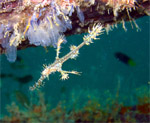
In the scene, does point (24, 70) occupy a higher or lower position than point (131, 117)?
lower

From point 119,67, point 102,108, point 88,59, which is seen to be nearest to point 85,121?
point 102,108

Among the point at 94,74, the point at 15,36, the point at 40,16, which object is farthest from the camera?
the point at 94,74

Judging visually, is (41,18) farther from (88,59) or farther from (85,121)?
(88,59)

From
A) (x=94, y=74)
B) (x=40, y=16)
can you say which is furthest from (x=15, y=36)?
(x=94, y=74)

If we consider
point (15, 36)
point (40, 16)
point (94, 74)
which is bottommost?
point (94, 74)

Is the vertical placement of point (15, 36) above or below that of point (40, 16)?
below

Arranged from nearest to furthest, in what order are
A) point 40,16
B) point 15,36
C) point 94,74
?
point 40,16 → point 15,36 → point 94,74

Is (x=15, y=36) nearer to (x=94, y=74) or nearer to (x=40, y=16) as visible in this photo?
(x=40, y=16)

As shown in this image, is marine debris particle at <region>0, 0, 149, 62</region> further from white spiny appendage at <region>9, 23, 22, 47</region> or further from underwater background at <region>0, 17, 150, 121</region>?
underwater background at <region>0, 17, 150, 121</region>
